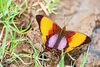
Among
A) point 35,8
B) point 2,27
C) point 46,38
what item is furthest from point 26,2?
point 46,38

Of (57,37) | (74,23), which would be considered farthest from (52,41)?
(74,23)

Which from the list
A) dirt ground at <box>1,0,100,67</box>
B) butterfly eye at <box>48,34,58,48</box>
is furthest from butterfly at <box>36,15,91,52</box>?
dirt ground at <box>1,0,100,67</box>

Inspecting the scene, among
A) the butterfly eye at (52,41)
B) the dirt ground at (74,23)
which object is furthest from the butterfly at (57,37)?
the dirt ground at (74,23)

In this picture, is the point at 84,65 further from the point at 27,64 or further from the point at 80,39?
the point at 27,64

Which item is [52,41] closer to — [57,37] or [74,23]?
[57,37]

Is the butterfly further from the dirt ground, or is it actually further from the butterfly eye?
the dirt ground

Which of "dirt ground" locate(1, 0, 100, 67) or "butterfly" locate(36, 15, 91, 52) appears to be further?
"dirt ground" locate(1, 0, 100, 67)

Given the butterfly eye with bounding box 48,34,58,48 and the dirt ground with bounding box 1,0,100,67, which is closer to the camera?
the butterfly eye with bounding box 48,34,58,48
